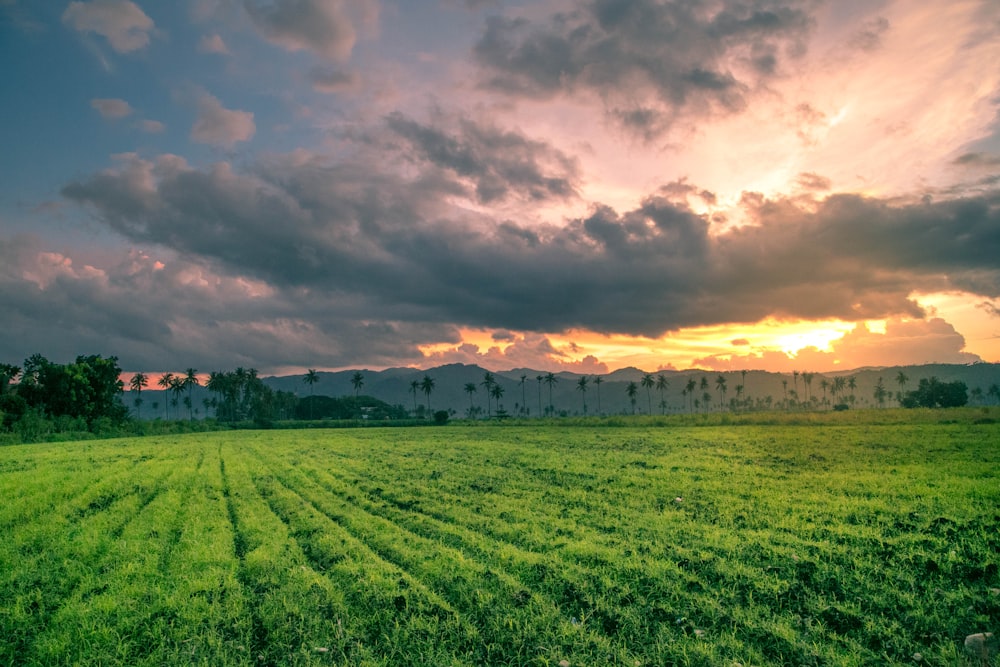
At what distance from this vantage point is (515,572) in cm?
1078

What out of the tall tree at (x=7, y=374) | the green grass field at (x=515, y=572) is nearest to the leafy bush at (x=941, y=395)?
the green grass field at (x=515, y=572)

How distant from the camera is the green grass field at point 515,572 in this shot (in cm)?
783

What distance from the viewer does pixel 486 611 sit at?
9.04m

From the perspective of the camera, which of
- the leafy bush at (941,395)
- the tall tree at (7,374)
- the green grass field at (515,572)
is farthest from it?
the leafy bush at (941,395)

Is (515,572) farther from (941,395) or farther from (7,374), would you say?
(941,395)

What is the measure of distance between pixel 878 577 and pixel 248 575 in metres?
13.0

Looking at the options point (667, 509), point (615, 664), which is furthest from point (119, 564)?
point (667, 509)

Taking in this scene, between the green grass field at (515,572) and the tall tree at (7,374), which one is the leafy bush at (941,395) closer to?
the green grass field at (515,572)

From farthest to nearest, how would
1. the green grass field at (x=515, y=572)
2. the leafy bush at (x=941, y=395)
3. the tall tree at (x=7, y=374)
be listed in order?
the leafy bush at (x=941, y=395) → the tall tree at (x=7, y=374) → the green grass field at (x=515, y=572)

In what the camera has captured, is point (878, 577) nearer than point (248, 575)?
Yes

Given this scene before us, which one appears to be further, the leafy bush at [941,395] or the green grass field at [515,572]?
the leafy bush at [941,395]

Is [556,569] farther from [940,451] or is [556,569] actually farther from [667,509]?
[940,451]

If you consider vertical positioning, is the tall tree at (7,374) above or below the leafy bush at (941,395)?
above

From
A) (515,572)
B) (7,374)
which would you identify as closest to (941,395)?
(515,572)
